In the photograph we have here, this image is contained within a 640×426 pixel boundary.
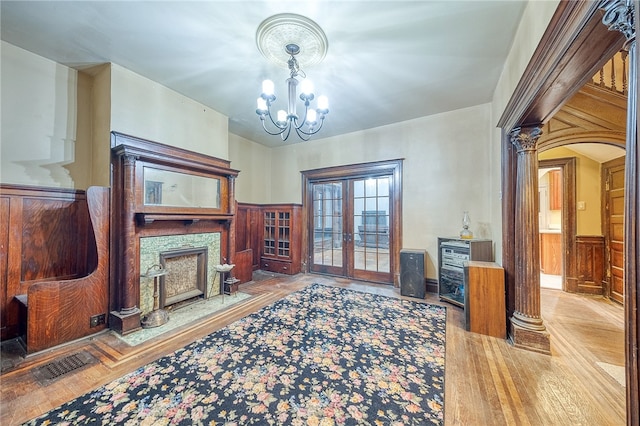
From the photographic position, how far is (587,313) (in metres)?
3.25

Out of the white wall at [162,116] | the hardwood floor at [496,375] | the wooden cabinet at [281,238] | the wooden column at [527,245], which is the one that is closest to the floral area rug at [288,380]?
the hardwood floor at [496,375]

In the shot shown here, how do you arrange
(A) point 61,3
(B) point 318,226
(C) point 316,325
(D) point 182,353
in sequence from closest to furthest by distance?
(A) point 61,3 → (D) point 182,353 → (C) point 316,325 → (B) point 318,226

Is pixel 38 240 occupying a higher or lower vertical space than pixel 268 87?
lower

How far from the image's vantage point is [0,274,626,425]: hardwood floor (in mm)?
1632

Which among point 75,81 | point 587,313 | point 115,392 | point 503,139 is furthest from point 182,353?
point 587,313

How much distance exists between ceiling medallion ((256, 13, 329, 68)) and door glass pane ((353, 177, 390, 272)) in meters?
2.67

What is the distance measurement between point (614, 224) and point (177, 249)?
672cm

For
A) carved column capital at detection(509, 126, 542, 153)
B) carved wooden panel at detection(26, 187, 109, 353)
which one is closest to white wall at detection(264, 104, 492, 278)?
carved column capital at detection(509, 126, 542, 153)

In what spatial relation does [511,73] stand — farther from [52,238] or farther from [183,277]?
[52,238]

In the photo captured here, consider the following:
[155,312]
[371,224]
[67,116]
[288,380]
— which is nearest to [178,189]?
[67,116]

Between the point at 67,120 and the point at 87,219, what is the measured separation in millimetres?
1212

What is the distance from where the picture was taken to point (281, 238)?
18.2 ft

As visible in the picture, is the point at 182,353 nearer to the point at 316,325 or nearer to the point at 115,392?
the point at 115,392

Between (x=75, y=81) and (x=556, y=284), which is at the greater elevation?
(x=75, y=81)
